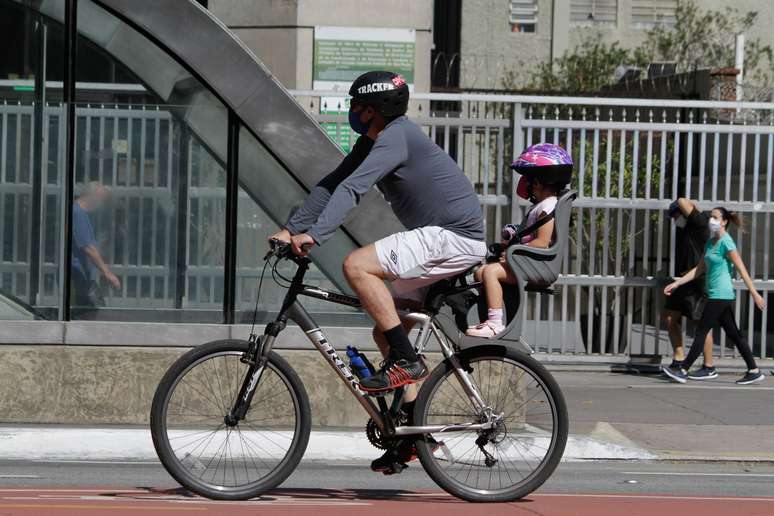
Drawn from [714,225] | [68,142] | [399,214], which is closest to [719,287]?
[714,225]

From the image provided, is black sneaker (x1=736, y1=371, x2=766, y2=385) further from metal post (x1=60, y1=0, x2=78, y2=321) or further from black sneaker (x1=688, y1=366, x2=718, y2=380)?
metal post (x1=60, y1=0, x2=78, y2=321)

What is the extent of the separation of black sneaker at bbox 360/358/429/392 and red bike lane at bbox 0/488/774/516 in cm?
57

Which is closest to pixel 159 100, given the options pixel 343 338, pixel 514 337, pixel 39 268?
pixel 39 268

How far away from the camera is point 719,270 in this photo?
1277cm

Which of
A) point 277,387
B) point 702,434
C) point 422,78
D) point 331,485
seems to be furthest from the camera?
point 422,78

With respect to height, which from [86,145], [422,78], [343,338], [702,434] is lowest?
[702,434]

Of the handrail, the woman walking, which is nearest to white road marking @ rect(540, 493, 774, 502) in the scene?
the woman walking

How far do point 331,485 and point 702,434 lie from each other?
11.4 ft

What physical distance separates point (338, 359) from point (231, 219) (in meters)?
3.33

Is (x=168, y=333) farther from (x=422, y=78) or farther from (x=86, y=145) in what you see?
(x=422, y=78)

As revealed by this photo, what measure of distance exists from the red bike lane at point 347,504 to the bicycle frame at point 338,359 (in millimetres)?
377

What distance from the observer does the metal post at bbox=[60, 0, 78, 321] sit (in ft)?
30.3

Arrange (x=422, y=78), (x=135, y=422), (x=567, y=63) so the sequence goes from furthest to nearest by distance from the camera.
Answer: (x=567, y=63)
(x=422, y=78)
(x=135, y=422)

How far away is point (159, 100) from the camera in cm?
933
